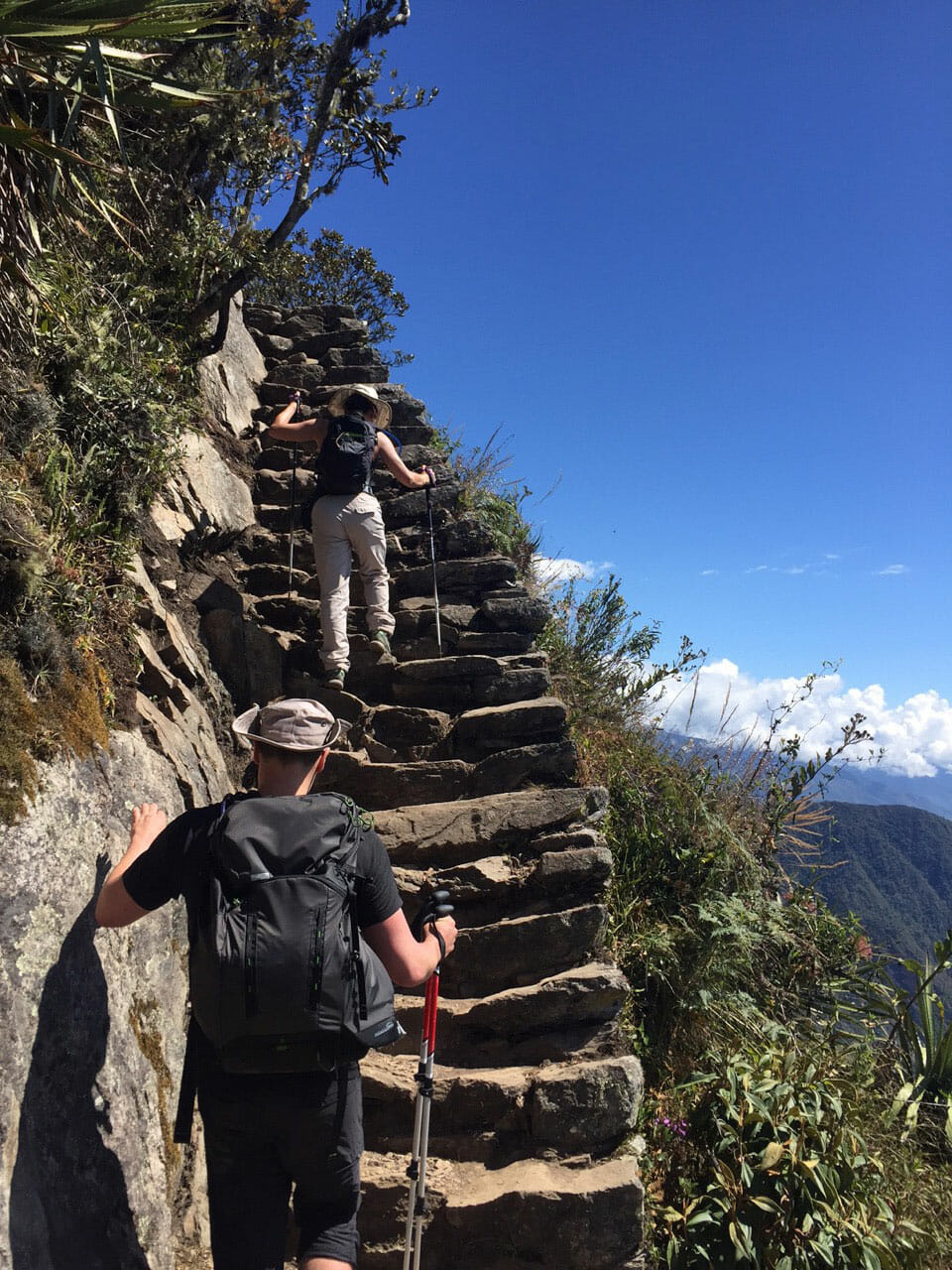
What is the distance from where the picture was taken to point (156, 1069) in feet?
11.5

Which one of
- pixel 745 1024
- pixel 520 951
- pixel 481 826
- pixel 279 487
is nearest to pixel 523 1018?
pixel 520 951

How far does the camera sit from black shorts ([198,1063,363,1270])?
8.37 feet

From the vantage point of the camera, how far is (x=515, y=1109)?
174 inches

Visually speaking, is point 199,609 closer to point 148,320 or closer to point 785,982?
point 148,320

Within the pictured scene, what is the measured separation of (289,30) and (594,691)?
8.11m

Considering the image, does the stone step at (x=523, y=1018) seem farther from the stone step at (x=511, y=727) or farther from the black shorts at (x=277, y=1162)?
the black shorts at (x=277, y=1162)

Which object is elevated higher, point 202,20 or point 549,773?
point 202,20

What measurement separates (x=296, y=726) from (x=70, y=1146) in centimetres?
164

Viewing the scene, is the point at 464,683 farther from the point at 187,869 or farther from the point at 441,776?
the point at 187,869

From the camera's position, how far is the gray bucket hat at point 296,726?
9.44ft

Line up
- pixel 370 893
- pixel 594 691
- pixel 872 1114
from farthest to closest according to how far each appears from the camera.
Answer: pixel 594 691
pixel 872 1114
pixel 370 893

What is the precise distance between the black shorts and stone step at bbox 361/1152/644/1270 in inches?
66.1

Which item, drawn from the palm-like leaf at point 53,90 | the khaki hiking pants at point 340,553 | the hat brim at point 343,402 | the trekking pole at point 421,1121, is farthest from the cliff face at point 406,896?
the palm-like leaf at point 53,90

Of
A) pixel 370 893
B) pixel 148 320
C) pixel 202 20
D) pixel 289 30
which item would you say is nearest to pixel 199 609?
pixel 148 320
